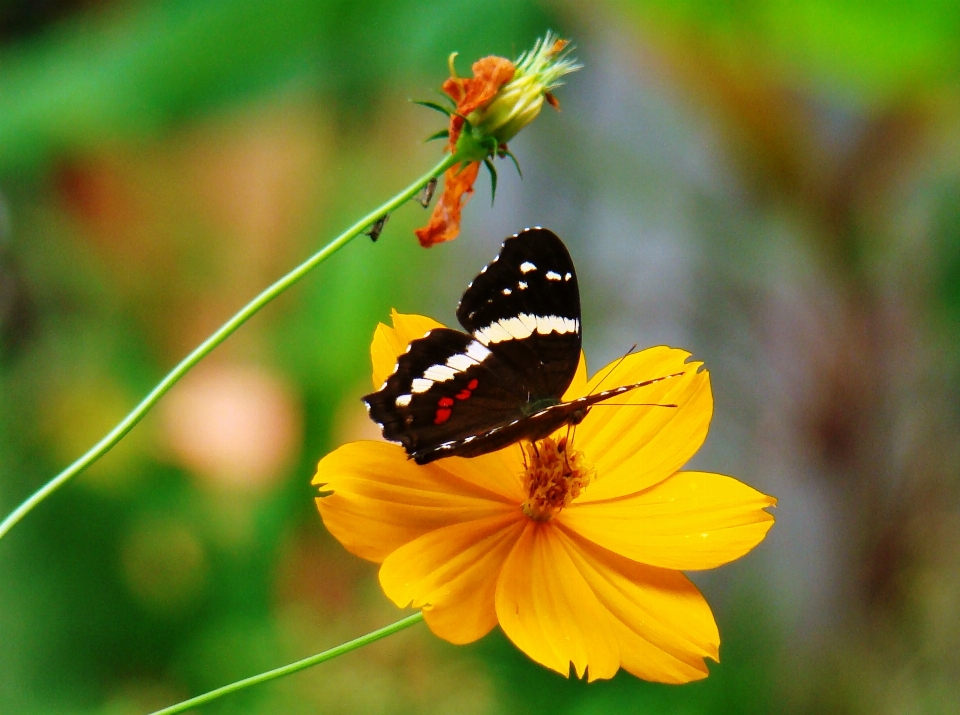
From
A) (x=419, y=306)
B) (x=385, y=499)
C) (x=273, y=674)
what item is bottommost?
(x=273, y=674)

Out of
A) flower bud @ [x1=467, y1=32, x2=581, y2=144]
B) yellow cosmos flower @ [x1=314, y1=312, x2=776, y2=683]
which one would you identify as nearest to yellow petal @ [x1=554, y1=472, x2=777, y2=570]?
yellow cosmos flower @ [x1=314, y1=312, x2=776, y2=683]

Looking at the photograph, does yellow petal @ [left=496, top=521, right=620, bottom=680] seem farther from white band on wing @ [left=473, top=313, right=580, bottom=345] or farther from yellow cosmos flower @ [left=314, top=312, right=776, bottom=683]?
white band on wing @ [left=473, top=313, right=580, bottom=345]

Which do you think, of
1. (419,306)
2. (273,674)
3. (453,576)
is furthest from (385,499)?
(419,306)

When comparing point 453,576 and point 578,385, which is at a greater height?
point 578,385

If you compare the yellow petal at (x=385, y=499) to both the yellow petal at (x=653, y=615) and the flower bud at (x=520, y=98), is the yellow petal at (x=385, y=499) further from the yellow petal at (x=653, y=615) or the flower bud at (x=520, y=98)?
the flower bud at (x=520, y=98)

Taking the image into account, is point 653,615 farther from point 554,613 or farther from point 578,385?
point 578,385

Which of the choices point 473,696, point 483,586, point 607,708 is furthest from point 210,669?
point 483,586

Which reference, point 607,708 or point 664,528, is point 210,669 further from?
point 664,528
